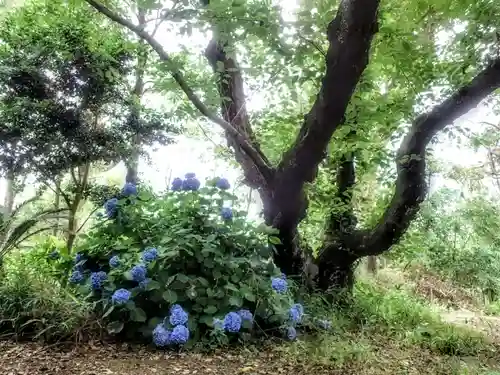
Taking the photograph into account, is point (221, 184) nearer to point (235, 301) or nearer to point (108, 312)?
point (235, 301)

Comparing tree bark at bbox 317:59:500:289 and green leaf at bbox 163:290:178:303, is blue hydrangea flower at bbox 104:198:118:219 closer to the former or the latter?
green leaf at bbox 163:290:178:303

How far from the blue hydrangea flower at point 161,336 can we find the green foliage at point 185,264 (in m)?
0.08

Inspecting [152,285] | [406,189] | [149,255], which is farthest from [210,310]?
[406,189]

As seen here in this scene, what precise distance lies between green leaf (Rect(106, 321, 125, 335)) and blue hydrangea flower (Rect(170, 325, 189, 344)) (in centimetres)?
31

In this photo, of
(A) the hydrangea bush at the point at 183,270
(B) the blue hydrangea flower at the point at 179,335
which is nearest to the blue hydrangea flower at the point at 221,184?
(A) the hydrangea bush at the point at 183,270

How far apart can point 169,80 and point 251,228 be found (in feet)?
3.56

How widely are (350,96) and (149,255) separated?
1.43 metres

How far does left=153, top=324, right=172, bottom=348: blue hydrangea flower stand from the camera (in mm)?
2074

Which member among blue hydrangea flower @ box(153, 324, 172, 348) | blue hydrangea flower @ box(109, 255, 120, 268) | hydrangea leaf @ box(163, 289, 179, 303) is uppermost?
blue hydrangea flower @ box(109, 255, 120, 268)

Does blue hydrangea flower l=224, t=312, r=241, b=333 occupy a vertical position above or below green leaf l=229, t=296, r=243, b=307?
below

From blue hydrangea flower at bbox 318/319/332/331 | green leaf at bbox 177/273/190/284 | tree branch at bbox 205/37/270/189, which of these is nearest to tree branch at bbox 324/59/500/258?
blue hydrangea flower at bbox 318/319/332/331

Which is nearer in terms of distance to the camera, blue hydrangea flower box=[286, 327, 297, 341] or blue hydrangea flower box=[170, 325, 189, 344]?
blue hydrangea flower box=[170, 325, 189, 344]

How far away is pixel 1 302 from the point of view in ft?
7.52

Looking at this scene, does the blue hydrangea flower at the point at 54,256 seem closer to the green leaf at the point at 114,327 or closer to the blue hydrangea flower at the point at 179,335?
the green leaf at the point at 114,327
